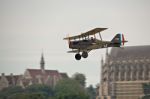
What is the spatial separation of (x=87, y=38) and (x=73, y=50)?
283 centimetres

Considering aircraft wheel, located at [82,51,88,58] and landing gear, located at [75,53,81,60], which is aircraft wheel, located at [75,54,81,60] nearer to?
landing gear, located at [75,53,81,60]

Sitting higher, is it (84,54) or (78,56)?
(84,54)

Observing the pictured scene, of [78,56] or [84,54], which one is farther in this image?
[78,56]

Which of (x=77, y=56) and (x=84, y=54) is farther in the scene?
(x=77, y=56)

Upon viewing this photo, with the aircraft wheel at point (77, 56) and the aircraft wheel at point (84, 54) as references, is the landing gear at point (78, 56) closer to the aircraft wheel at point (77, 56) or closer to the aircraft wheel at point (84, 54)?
the aircraft wheel at point (77, 56)

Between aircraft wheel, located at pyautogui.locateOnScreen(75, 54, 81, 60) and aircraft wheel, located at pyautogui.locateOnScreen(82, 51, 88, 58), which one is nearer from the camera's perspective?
aircraft wheel, located at pyautogui.locateOnScreen(82, 51, 88, 58)

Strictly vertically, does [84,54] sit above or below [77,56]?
above

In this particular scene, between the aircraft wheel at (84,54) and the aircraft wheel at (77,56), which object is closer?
the aircraft wheel at (84,54)

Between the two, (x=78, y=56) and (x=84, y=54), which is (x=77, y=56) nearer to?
(x=78, y=56)

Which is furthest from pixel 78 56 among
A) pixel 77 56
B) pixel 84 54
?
pixel 84 54

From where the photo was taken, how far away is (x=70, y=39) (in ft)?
335

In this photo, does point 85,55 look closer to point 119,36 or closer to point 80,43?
point 80,43

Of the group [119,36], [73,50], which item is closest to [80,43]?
[73,50]

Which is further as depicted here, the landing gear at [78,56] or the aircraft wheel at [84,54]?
the landing gear at [78,56]
